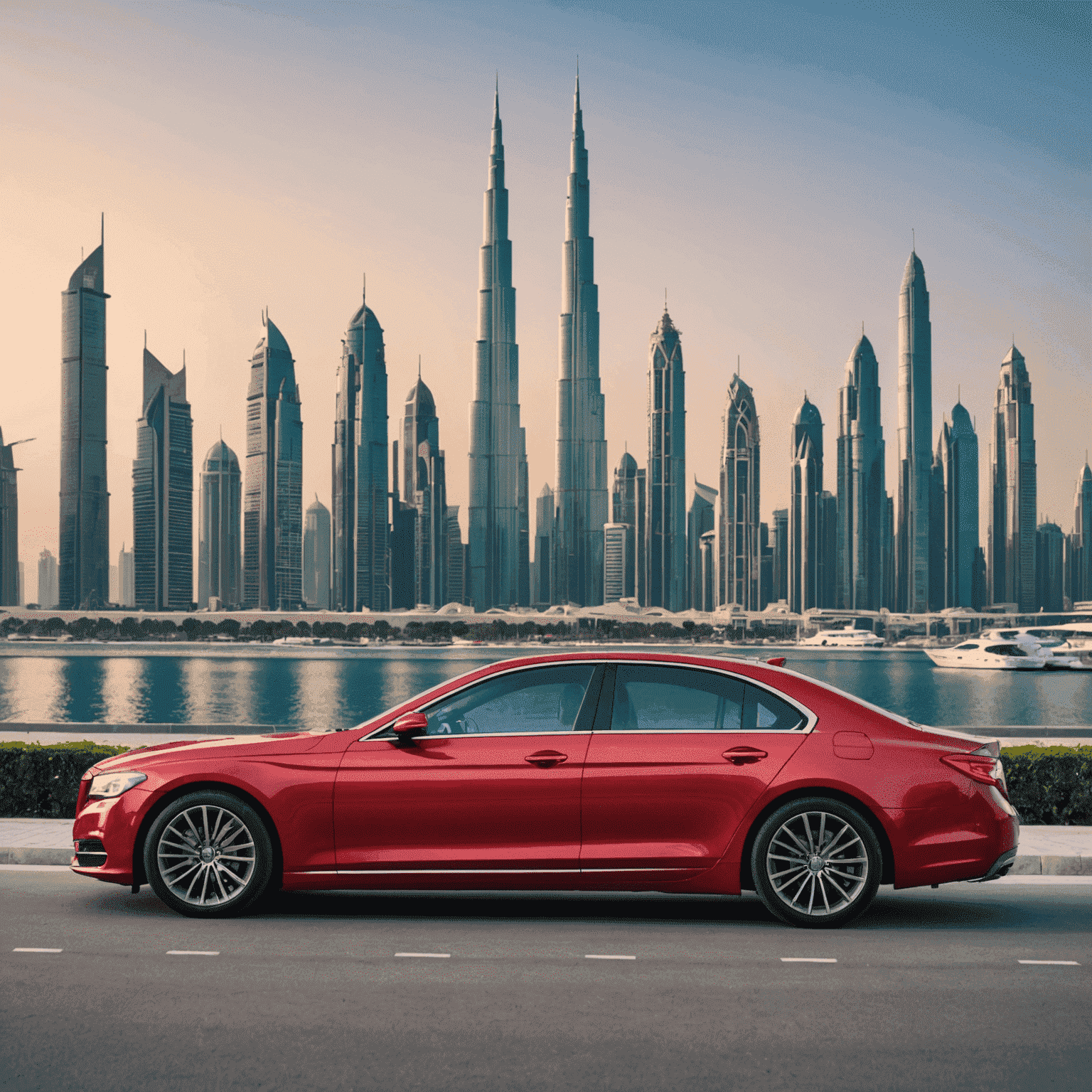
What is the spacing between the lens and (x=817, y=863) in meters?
6.54

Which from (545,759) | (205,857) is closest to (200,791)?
(205,857)

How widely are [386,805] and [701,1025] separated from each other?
2.29m

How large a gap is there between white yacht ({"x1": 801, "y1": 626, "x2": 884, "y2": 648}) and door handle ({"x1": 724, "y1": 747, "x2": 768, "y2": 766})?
169 meters

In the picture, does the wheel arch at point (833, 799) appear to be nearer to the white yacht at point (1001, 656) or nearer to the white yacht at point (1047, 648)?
the white yacht at point (1001, 656)

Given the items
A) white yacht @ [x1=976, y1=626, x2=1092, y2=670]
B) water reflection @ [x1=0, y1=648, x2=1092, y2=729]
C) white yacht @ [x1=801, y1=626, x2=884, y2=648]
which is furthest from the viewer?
white yacht @ [x1=801, y1=626, x2=884, y2=648]

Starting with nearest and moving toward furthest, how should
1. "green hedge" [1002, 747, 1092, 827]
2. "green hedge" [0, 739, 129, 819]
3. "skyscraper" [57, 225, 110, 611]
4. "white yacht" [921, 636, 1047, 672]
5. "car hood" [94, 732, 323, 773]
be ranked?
"car hood" [94, 732, 323, 773], "green hedge" [1002, 747, 1092, 827], "green hedge" [0, 739, 129, 819], "white yacht" [921, 636, 1047, 672], "skyscraper" [57, 225, 110, 611]

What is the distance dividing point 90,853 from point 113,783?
15.5 inches

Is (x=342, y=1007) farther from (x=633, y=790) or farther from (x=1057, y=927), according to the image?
(x=1057, y=927)

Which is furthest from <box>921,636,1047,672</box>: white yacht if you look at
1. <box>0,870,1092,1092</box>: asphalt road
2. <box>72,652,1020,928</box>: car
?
<box>72,652,1020,928</box>: car

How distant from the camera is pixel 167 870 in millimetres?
6766

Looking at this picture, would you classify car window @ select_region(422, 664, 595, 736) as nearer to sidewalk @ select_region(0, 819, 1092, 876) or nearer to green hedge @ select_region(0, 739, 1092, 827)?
sidewalk @ select_region(0, 819, 1092, 876)

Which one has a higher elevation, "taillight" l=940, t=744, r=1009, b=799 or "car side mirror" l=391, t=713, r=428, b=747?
"car side mirror" l=391, t=713, r=428, b=747

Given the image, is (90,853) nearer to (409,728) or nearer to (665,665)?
(409,728)

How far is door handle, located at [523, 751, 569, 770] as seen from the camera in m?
6.55
